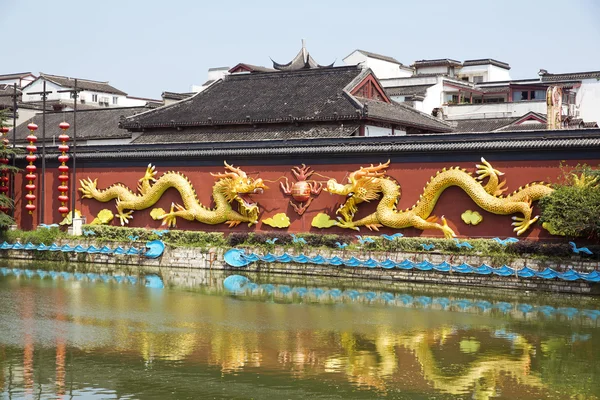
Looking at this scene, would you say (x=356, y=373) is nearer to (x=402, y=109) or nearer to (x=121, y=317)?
(x=121, y=317)

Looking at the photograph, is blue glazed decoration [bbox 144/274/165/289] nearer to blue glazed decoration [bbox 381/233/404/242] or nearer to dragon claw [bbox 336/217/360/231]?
dragon claw [bbox 336/217/360/231]

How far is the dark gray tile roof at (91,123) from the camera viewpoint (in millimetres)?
38188

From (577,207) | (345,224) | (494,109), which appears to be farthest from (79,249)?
(494,109)

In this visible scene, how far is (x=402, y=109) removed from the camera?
107ft

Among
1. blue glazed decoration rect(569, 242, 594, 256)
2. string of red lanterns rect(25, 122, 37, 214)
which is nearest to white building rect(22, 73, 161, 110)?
string of red lanterns rect(25, 122, 37, 214)

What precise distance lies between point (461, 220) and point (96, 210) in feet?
39.0

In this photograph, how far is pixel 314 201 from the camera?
82.9 ft

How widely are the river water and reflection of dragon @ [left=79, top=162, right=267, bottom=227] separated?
4287 mm

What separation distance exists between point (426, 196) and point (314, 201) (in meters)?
3.39

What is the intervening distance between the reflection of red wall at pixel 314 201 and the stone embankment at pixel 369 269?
4.96 feet

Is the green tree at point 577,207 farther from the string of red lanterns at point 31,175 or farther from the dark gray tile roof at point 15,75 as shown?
the dark gray tile roof at point 15,75

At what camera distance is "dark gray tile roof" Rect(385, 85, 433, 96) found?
45.5 metres

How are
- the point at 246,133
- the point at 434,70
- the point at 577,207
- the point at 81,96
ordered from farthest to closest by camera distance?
the point at 434,70 < the point at 81,96 < the point at 246,133 < the point at 577,207

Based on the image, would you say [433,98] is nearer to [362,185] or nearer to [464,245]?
[362,185]
